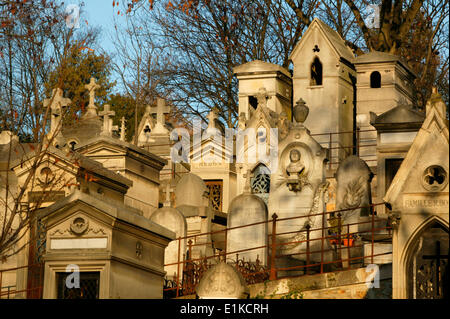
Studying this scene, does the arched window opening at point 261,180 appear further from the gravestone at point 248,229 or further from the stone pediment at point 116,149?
the gravestone at point 248,229

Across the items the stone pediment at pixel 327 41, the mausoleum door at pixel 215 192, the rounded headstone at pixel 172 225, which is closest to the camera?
the rounded headstone at pixel 172 225

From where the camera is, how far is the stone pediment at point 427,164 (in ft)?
42.2

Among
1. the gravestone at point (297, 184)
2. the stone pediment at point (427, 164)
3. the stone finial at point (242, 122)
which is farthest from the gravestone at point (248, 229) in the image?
the stone finial at point (242, 122)

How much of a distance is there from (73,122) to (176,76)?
3.59m

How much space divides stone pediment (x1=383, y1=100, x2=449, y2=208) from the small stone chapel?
0.06 ft

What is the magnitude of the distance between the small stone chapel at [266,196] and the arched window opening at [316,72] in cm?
3

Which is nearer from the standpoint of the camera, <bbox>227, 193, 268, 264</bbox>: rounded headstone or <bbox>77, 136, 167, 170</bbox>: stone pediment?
<bbox>227, 193, 268, 264</bbox>: rounded headstone

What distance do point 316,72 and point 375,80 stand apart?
157cm

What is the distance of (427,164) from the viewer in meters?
12.9

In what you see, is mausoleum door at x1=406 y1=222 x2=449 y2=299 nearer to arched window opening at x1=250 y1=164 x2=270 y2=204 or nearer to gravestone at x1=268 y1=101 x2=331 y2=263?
gravestone at x1=268 y1=101 x2=331 y2=263

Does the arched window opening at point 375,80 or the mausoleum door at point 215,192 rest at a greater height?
the arched window opening at point 375,80

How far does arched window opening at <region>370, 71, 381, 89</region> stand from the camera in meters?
25.5

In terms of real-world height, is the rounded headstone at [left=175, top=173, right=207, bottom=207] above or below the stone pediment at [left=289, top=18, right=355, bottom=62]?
below

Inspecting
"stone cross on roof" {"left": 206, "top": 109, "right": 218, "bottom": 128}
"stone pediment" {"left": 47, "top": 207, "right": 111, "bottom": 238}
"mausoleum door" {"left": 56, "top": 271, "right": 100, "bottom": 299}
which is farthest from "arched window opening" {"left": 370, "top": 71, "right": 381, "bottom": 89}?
"mausoleum door" {"left": 56, "top": 271, "right": 100, "bottom": 299}
